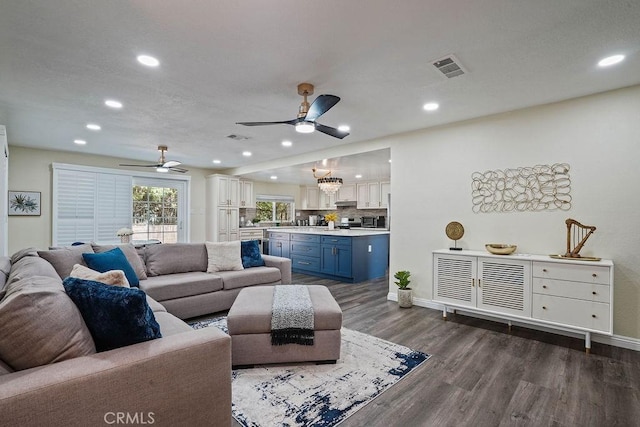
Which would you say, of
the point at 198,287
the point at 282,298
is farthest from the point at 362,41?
the point at 198,287

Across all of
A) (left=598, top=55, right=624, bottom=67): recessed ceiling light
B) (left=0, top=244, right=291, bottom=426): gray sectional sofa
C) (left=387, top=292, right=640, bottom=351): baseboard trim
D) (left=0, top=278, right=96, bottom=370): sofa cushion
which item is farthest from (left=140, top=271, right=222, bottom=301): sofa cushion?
(left=598, top=55, right=624, bottom=67): recessed ceiling light

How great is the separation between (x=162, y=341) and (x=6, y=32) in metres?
2.38

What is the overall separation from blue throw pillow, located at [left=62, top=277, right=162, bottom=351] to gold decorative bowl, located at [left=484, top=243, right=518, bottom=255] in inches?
136

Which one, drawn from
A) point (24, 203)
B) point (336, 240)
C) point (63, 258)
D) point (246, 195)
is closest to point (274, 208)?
point (246, 195)

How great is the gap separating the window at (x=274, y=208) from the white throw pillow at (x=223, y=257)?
17.0 feet

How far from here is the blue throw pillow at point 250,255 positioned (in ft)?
14.3

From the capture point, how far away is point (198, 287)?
353 centimetres

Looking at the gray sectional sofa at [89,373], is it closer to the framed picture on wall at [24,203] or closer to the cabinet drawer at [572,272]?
the cabinet drawer at [572,272]

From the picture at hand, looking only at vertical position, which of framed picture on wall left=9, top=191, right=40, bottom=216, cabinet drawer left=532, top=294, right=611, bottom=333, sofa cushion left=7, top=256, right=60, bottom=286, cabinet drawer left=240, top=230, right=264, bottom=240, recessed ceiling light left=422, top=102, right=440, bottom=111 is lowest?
cabinet drawer left=532, top=294, right=611, bottom=333

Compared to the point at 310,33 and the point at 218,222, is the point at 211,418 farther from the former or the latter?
the point at 218,222

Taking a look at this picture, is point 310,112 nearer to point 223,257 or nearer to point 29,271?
point 29,271

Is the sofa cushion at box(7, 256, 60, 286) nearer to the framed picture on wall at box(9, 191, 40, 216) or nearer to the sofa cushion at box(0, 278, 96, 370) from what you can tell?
the sofa cushion at box(0, 278, 96, 370)

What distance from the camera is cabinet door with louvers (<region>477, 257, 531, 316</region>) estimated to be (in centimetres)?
311

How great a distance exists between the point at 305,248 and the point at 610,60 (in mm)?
5283
